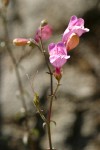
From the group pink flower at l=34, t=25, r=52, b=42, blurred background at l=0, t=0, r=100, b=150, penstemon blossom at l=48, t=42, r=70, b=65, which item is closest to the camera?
penstemon blossom at l=48, t=42, r=70, b=65

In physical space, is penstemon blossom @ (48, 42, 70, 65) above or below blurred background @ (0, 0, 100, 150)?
above

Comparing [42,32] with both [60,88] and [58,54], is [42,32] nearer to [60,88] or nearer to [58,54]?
[58,54]

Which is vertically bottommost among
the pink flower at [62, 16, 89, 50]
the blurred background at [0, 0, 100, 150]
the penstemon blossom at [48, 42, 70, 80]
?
the blurred background at [0, 0, 100, 150]

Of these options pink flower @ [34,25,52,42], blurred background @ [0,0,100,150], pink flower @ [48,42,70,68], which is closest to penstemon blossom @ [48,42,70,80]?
pink flower @ [48,42,70,68]

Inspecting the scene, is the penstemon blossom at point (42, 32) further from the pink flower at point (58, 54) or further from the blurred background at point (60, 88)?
the blurred background at point (60, 88)

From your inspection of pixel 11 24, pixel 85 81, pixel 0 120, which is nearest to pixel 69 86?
pixel 85 81

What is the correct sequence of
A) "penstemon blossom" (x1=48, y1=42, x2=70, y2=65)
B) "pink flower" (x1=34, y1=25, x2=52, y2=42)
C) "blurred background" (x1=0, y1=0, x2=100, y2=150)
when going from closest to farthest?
"penstemon blossom" (x1=48, y1=42, x2=70, y2=65)
"pink flower" (x1=34, y1=25, x2=52, y2=42)
"blurred background" (x1=0, y1=0, x2=100, y2=150)

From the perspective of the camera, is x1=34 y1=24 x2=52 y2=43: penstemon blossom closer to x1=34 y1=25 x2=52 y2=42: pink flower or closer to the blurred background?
x1=34 y1=25 x2=52 y2=42: pink flower

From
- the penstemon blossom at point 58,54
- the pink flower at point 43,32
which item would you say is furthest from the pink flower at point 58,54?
the pink flower at point 43,32
